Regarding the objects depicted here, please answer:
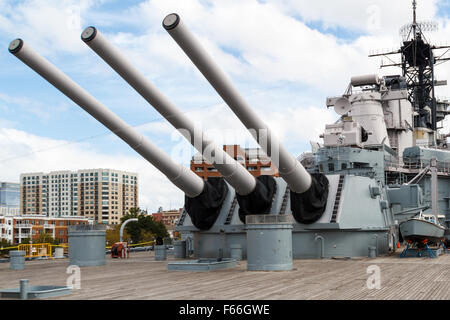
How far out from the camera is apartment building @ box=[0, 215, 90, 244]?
66.9 m

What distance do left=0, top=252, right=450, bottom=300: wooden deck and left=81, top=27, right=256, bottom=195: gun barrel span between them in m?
2.32

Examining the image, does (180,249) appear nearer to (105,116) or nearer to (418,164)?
(105,116)

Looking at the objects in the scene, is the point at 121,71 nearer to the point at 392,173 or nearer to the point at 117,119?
the point at 117,119

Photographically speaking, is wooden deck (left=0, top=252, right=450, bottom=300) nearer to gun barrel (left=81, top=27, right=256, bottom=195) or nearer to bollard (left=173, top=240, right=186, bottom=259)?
gun barrel (left=81, top=27, right=256, bottom=195)

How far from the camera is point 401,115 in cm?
2786

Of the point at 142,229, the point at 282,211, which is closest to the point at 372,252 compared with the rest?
the point at 282,211

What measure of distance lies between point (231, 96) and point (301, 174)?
4.67 meters

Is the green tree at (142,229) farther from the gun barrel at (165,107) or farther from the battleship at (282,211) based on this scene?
the gun barrel at (165,107)

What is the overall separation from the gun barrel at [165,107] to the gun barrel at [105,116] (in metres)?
1.22

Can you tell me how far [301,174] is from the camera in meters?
13.6

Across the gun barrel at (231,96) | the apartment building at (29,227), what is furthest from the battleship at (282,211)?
the apartment building at (29,227)

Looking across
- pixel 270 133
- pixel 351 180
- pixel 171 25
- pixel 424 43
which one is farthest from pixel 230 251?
pixel 424 43

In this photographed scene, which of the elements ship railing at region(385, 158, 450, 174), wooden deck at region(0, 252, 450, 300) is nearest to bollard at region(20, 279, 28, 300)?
wooden deck at region(0, 252, 450, 300)

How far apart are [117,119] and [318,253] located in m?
7.21
